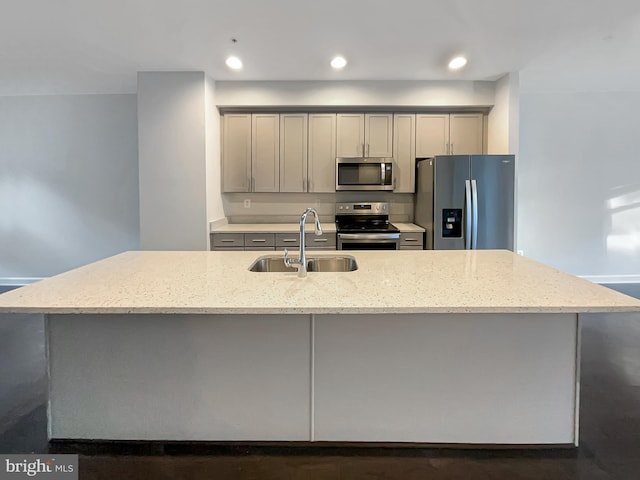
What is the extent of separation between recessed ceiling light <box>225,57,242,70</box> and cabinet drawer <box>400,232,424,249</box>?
2305mm

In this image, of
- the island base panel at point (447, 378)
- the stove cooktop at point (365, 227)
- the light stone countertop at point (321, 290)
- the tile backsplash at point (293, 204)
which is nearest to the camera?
the light stone countertop at point (321, 290)

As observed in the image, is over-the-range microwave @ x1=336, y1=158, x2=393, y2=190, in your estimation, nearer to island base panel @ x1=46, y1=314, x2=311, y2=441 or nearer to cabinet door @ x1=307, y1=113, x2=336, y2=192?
cabinet door @ x1=307, y1=113, x2=336, y2=192

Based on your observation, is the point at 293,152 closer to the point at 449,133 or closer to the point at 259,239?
the point at 259,239

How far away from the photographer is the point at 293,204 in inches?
201

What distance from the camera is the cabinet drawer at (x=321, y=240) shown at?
4473mm

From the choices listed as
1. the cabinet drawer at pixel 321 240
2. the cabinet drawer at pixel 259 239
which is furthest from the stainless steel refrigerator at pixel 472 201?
the cabinet drawer at pixel 259 239

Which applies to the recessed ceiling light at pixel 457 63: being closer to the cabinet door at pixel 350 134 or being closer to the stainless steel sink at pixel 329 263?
the cabinet door at pixel 350 134

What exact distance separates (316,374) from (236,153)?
3.39 metres

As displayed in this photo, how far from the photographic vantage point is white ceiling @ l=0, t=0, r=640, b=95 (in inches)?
115

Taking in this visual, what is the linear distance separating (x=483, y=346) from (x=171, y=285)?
1.41m

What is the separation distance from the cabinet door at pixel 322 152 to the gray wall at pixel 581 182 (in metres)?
2.39

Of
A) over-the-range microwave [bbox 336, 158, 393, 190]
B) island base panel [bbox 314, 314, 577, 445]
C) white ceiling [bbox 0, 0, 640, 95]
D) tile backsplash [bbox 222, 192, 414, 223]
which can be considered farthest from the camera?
tile backsplash [bbox 222, 192, 414, 223]

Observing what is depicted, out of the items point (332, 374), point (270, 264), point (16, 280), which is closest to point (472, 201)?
point (270, 264)

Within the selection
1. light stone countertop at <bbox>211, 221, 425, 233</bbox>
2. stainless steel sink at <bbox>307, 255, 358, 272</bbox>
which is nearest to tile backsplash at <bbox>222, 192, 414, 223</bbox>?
light stone countertop at <bbox>211, 221, 425, 233</bbox>
